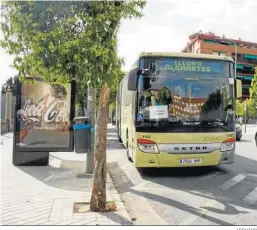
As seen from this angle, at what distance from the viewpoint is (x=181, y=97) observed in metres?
7.66

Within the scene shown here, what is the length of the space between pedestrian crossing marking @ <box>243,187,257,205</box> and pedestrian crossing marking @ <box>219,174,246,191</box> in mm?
515

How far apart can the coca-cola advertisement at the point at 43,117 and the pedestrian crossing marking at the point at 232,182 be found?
4.17m

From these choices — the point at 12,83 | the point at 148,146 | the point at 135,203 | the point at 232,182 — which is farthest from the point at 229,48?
the point at 135,203

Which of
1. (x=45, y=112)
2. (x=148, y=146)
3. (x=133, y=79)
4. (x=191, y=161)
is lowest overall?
(x=191, y=161)

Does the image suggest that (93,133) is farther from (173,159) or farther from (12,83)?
(12,83)

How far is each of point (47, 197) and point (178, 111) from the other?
3487 mm

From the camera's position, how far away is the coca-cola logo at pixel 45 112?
29.0 feet

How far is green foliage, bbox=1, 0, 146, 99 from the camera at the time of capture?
4.15 meters

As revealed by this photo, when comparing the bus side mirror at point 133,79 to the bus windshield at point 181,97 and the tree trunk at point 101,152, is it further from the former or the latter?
the tree trunk at point 101,152

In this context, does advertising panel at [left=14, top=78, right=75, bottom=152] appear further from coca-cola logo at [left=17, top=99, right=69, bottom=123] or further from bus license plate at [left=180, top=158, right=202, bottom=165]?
bus license plate at [left=180, top=158, right=202, bottom=165]

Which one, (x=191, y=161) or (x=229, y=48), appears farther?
(x=229, y=48)

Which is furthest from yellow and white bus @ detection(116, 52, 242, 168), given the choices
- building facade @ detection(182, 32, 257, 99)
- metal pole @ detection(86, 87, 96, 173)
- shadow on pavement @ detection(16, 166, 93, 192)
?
building facade @ detection(182, 32, 257, 99)

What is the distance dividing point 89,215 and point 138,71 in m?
3.65

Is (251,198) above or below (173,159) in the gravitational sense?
below
